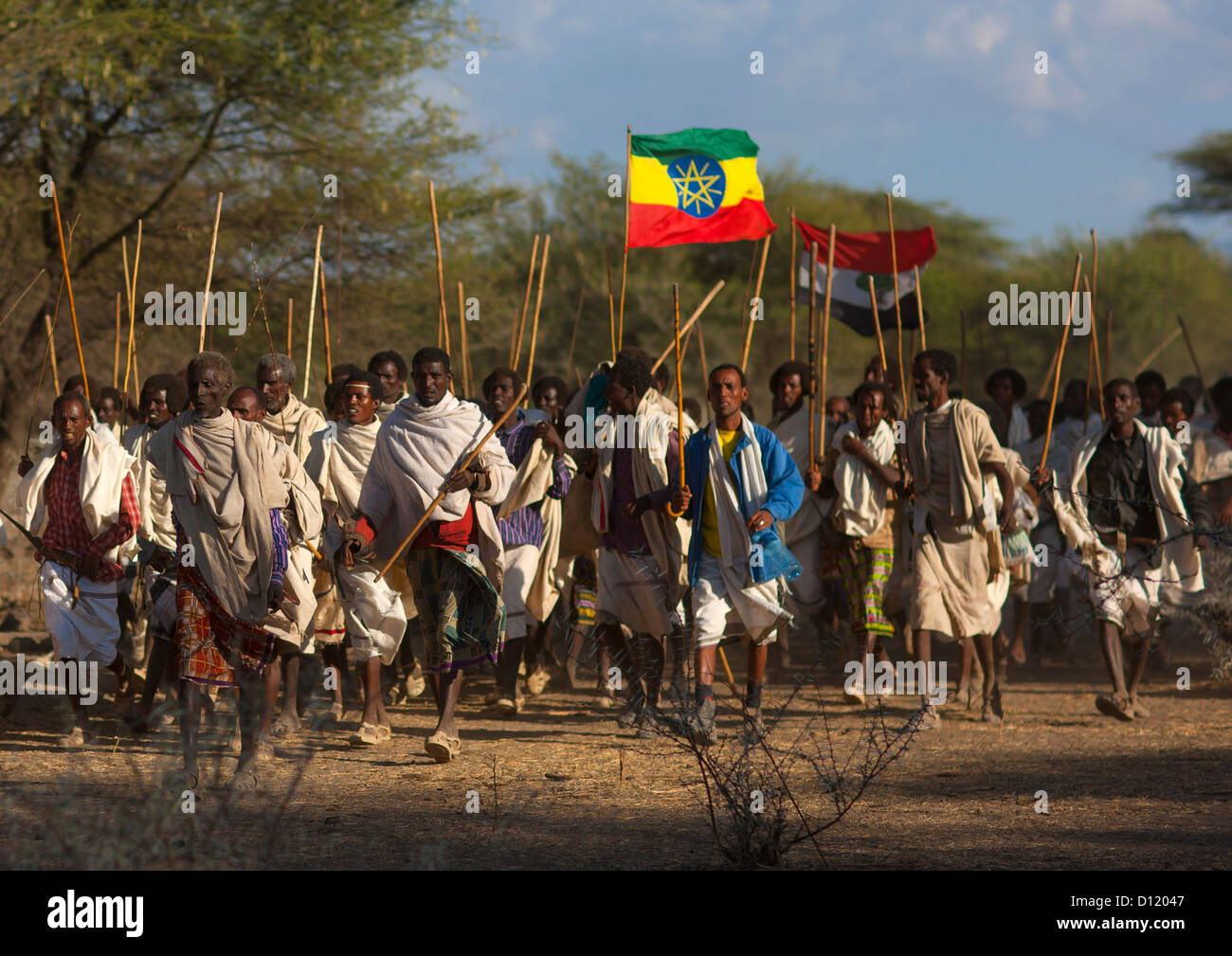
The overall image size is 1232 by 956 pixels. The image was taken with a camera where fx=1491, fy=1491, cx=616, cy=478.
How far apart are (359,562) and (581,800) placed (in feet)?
6.94

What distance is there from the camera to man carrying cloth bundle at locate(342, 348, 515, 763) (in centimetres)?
757

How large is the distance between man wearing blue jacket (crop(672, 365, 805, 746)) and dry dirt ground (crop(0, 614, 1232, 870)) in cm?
79

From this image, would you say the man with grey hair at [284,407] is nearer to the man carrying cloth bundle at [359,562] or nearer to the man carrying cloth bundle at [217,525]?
the man carrying cloth bundle at [359,562]

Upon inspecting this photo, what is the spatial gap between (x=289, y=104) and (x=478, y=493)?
11915mm

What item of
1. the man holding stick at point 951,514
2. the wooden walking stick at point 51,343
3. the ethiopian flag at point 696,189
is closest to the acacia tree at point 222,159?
the wooden walking stick at point 51,343

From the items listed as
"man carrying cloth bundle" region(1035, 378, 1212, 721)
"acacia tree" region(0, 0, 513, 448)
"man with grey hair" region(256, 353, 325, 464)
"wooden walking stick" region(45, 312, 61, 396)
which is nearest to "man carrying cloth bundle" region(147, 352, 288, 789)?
"man with grey hair" region(256, 353, 325, 464)

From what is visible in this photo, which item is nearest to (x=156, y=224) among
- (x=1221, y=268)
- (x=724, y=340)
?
(x=724, y=340)

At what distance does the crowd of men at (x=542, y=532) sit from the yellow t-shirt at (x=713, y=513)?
0.01 m

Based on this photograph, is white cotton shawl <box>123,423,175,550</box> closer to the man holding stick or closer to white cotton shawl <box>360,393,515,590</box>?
white cotton shawl <box>360,393,515,590</box>

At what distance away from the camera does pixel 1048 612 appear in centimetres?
1256

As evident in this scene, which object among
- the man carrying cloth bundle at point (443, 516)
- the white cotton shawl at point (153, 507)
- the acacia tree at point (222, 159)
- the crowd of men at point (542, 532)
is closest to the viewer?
the crowd of men at point (542, 532)

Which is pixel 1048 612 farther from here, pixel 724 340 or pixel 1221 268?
pixel 1221 268

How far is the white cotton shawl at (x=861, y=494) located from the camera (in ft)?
31.2

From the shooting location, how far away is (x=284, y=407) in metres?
8.61
